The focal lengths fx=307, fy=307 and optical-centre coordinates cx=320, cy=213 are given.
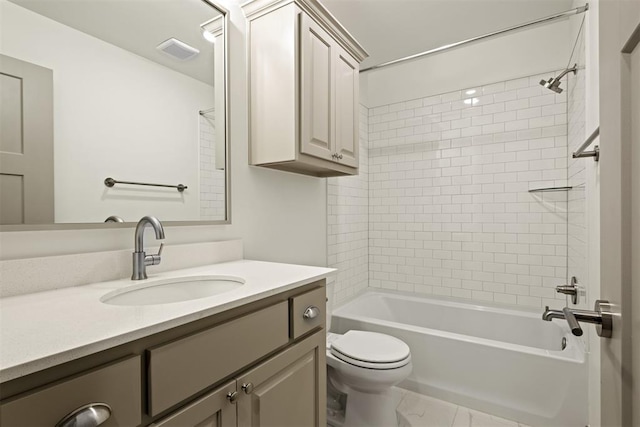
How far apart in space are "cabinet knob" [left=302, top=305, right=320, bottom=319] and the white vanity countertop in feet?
0.39

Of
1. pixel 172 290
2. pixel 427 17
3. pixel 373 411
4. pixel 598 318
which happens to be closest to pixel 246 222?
pixel 172 290

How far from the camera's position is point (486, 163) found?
2.63m

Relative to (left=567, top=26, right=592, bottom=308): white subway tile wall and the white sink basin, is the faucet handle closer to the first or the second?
the white sink basin

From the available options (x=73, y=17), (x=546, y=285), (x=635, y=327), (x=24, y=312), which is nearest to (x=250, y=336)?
(x=24, y=312)

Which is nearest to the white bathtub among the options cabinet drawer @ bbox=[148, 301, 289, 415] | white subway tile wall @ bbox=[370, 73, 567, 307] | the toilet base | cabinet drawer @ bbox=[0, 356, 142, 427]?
white subway tile wall @ bbox=[370, 73, 567, 307]

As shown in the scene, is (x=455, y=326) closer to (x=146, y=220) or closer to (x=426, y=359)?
(x=426, y=359)

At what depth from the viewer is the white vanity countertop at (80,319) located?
505 mm

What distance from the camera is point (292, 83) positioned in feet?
4.96

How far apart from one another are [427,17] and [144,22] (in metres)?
1.81

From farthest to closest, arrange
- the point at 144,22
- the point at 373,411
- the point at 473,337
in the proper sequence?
Result: the point at 473,337 < the point at 373,411 < the point at 144,22

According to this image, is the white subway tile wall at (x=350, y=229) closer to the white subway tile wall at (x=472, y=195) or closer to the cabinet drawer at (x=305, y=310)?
the white subway tile wall at (x=472, y=195)

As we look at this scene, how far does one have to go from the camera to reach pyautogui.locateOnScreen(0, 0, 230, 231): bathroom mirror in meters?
0.92

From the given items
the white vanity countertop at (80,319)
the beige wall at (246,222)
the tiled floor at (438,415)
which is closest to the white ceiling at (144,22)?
the beige wall at (246,222)

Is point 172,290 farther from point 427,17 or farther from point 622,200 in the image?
point 427,17
